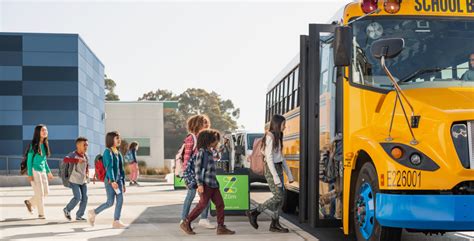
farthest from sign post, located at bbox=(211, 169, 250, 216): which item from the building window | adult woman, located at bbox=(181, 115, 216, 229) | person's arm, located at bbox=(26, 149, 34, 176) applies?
the building window

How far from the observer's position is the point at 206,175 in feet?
31.9

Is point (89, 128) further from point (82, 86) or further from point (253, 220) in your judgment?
point (253, 220)

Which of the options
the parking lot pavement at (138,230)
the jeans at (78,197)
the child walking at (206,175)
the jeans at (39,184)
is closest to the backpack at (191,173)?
the child walking at (206,175)

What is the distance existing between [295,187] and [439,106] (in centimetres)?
528

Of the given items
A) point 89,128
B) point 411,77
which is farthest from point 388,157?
point 89,128

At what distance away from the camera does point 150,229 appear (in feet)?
34.6

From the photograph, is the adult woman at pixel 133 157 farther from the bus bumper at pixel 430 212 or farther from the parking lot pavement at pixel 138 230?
the bus bumper at pixel 430 212

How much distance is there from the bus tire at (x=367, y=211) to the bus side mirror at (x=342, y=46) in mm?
1092

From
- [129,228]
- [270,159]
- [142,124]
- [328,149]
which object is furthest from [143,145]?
[328,149]

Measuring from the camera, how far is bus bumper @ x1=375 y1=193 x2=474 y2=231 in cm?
655

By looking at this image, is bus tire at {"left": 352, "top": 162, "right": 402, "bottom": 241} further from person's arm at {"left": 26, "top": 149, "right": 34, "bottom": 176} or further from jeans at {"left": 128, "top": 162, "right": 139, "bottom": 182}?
jeans at {"left": 128, "top": 162, "right": 139, "bottom": 182}

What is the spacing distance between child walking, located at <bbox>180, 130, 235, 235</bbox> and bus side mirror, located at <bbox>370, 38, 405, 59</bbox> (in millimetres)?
3003

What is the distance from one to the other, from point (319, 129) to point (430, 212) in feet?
8.97

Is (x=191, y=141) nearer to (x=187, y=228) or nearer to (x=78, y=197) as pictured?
(x=187, y=228)
